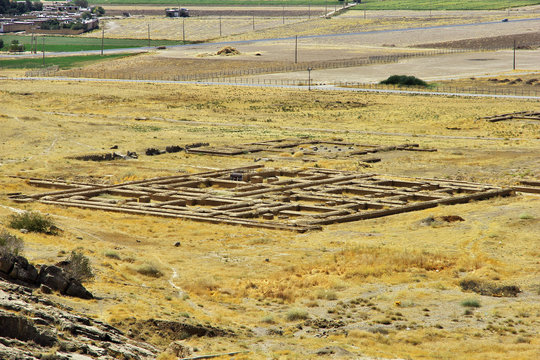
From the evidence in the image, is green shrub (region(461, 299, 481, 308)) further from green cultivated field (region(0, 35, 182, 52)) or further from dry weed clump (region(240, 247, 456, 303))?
green cultivated field (region(0, 35, 182, 52))

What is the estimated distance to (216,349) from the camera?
781 inches

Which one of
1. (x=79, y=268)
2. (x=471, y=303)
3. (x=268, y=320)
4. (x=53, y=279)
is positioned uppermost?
(x=53, y=279)

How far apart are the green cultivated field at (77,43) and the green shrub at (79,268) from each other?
145m

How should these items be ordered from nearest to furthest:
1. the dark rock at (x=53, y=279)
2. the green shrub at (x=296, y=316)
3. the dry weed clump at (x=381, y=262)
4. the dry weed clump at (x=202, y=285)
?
the dark rock at (x=53, y=279), the green shrub at (x=296, y=316), the dry weed clump at (x=202, y=285), the dry weed clump at (x=381, y=262)

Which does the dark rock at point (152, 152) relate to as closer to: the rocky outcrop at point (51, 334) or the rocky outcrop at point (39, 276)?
the rocky outcrop at point (39, 276)

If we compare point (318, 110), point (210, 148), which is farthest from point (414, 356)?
point (318, 110)

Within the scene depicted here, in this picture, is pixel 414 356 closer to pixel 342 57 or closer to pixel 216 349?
pixel 216 349

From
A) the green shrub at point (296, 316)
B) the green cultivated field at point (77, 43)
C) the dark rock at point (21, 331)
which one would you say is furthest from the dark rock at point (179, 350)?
the green cultivated field at point (77, 43)

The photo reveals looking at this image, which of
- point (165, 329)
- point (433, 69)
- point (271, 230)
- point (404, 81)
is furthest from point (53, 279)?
point (433, 69)

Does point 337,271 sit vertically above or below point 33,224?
below

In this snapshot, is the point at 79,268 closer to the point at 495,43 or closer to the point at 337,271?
the point at 337,271

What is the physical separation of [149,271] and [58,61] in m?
120

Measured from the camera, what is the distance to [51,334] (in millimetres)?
16781

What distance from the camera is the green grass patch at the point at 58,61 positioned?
439ft
